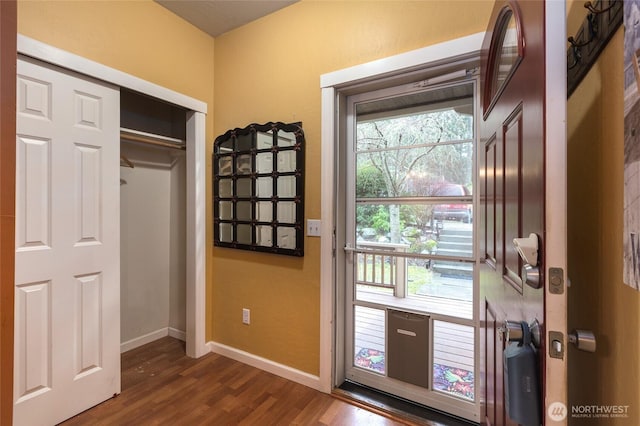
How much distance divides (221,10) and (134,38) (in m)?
0.64

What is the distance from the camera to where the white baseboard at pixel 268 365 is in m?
1.94

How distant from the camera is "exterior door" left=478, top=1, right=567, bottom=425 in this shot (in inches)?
21.2

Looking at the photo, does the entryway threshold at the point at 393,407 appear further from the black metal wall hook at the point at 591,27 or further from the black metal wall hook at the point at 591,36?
the black metal wall hook at the point at 591,27

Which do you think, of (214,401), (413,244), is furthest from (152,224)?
(413,244)

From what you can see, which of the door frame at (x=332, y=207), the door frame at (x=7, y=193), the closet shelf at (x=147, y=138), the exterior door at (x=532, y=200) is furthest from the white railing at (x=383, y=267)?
the closet shelf at (x=147, y=138)

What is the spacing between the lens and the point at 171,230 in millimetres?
2756

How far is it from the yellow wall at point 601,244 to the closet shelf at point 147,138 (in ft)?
8.00

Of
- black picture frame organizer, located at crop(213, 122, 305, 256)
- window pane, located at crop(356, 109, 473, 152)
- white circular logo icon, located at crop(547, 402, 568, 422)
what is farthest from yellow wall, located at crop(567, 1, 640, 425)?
black picture frame organizer, located at crop(213, 122, 305, 256)

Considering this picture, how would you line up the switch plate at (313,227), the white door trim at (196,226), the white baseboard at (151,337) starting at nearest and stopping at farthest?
the switch plate at (313,227) < the white door trim at (196,226) < the white baseboard at (151,337)

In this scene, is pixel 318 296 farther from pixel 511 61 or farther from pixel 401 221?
pixel 511 61

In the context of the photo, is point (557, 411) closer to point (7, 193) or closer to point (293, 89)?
point (7, 193)

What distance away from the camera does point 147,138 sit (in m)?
2.19

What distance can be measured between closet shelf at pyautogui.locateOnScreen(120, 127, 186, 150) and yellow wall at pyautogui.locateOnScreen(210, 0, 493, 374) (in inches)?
14.5

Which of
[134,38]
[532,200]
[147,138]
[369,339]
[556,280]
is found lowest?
[369,339]
